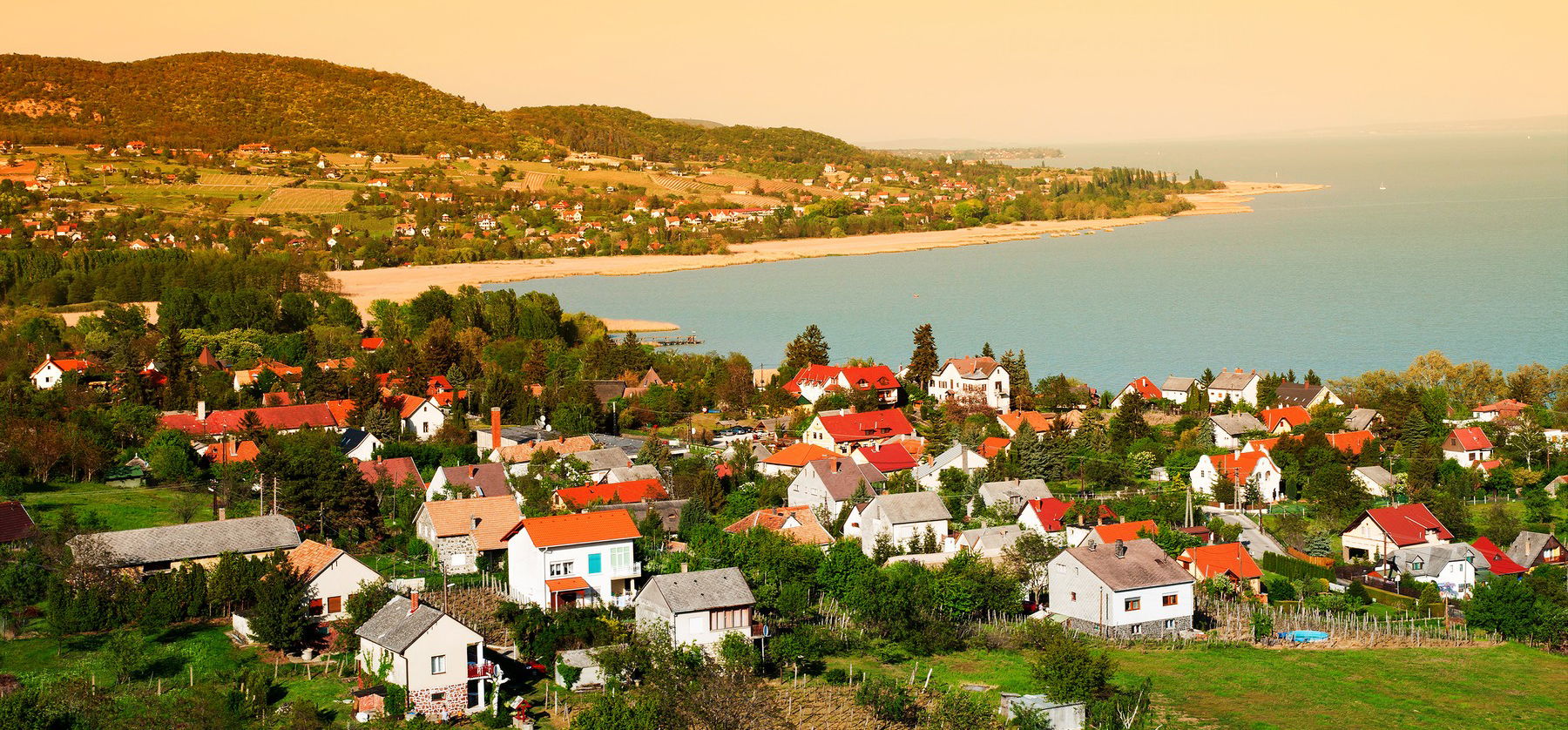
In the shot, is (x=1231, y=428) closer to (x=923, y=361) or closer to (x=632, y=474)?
(x=923, y=361)

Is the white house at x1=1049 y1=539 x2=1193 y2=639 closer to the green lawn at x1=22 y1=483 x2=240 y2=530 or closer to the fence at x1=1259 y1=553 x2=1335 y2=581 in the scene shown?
the fence at x1=1259 y1=553 x2=1335 y2=581

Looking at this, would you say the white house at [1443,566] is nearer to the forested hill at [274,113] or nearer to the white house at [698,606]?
the white house at [698,606]

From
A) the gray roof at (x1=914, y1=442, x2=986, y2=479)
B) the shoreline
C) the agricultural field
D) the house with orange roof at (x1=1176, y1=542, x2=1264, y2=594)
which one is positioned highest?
the agricultural field

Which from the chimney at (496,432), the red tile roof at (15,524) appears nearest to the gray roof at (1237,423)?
the chimney at (496,432)

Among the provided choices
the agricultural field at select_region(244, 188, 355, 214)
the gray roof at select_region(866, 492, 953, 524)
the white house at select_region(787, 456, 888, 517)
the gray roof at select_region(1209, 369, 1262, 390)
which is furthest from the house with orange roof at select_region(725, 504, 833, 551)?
the agricultural field at select_region(244, 188, 355, 214)

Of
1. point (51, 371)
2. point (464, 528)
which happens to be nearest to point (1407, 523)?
point (464, 528)

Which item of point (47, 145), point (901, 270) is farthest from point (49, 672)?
point (47, 145)

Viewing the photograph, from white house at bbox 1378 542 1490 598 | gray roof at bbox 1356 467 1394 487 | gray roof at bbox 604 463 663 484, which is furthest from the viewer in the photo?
gray roof at bbox 1356 467 1394 487
